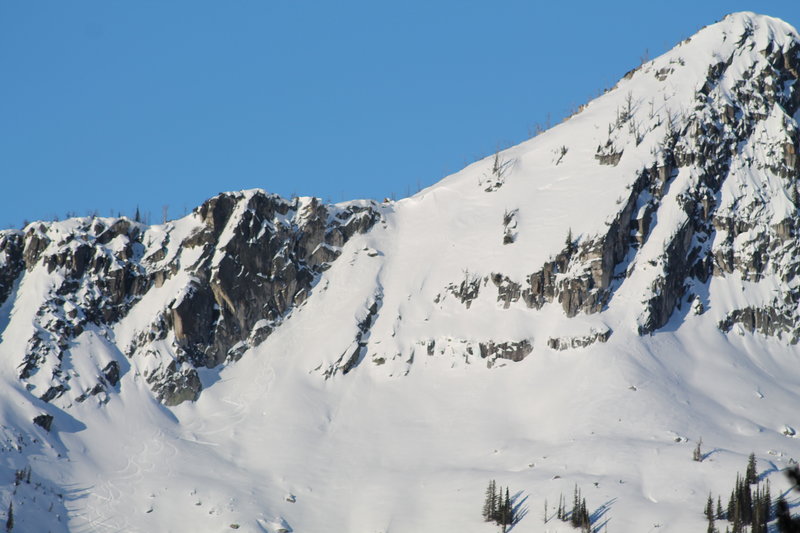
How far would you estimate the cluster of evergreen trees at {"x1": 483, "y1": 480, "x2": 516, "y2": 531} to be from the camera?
149875mm

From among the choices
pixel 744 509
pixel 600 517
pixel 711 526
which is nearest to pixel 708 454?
pixel 744 509

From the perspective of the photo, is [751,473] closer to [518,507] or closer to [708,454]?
[708,454]

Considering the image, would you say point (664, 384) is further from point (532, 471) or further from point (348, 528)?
point (348, 528)

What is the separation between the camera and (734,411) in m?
179

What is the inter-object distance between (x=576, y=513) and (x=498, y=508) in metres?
11.5

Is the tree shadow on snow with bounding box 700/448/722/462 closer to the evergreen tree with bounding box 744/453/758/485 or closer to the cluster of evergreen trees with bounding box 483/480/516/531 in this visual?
the evergreen tree with bounding box 744/453/758/485

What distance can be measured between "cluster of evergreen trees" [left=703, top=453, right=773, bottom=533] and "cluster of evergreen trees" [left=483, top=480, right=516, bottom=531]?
90.0 ft

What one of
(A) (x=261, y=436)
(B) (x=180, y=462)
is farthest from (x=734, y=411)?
(B) (x=180, y=462)

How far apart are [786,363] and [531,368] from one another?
160 feet

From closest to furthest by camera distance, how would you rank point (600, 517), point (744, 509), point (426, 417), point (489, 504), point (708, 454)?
point (744, 509), point (600, 517), point (489, 504), point (708, 454), point (426, 417)

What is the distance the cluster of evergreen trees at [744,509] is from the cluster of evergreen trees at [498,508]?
27.4 m

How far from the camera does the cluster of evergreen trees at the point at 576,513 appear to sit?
477ft

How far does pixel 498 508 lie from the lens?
15188cm

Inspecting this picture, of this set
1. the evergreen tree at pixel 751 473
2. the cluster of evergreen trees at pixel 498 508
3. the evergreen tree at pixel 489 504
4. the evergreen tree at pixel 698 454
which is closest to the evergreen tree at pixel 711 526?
the evergreen tree at pixel 751 473
